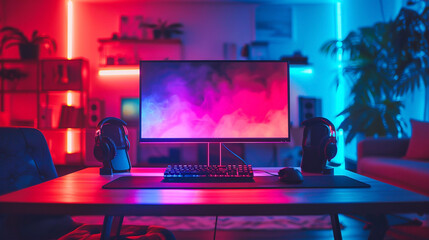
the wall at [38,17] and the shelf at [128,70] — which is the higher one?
the wall at [38,17]

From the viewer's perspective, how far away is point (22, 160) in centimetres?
98

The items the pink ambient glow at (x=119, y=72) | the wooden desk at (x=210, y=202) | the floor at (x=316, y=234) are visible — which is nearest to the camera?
the wooden desk at (x=210, y=202)

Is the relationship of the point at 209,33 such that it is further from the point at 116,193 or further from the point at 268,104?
the point at 116,193

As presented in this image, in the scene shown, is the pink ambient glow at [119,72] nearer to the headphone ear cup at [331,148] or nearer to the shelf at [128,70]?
the shelf at [128,70]

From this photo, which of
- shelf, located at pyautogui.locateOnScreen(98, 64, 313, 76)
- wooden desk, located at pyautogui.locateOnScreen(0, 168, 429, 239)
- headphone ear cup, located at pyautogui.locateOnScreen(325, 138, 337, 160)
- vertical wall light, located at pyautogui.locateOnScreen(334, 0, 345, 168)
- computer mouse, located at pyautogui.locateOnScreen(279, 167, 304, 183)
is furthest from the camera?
vertical wall light, located at pyautogui.locateOnScreen(334, 0, 345, 168)

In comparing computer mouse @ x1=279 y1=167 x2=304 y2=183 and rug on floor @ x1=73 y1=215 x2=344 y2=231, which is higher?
computer mouse @ x1=279 y1=167 x2=304 y2=183

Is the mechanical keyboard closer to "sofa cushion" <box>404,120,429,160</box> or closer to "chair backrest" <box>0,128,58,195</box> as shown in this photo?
"chair backrest" <box>0,128,58,195</box>

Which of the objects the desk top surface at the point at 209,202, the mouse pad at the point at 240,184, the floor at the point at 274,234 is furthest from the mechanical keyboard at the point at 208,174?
the floor at the point at 274,234

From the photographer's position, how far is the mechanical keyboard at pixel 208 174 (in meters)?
0.90

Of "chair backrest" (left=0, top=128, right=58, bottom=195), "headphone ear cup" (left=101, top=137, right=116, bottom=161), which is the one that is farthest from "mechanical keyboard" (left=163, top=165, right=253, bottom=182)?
"chair backrest" (left=0, top=128, right=58, bottom=195)

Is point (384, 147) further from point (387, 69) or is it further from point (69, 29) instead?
point (69, 29)

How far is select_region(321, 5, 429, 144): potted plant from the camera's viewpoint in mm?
2793

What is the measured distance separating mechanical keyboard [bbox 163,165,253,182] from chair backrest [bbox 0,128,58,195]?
19.7 inches

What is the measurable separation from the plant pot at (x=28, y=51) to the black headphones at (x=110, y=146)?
363 cm
